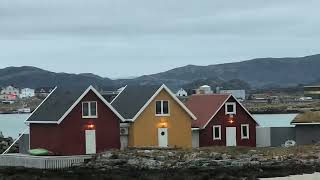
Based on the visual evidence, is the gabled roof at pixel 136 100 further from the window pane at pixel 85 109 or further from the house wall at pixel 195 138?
the window pane at pixel 85 109

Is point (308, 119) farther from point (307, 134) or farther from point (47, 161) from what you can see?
point (47, 161)

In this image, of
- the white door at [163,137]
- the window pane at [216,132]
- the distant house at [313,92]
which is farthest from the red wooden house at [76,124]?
the distant house at [313,92]

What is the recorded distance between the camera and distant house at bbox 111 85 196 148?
45.9 meters

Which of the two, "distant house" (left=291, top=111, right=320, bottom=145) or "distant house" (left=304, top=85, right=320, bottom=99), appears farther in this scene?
"distant house" (left=304, top=85, right=320, bottom=99)

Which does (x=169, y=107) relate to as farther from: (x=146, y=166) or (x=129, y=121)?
(x=146, y=166)

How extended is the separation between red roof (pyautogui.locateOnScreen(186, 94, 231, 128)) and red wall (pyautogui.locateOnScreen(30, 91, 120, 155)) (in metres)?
7.63

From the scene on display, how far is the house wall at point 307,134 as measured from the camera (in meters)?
47.7

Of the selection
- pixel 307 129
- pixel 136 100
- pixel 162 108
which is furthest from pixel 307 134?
pixel 136 100

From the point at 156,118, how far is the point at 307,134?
33.7ft

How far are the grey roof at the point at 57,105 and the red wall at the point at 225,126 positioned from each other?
10143 millimetres

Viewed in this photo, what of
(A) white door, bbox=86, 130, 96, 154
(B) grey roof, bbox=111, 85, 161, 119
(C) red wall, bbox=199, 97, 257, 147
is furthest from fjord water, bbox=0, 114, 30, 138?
(A) white door, bbox=86, 130, 96, 154

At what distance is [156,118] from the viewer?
46688mm

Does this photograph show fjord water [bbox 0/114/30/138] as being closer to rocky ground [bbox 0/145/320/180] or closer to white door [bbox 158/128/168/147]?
white door [bbox 158/128/168/147]

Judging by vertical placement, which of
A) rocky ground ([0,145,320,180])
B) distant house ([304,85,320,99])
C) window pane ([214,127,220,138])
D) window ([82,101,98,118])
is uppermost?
distant house ([304,85,320,99])
